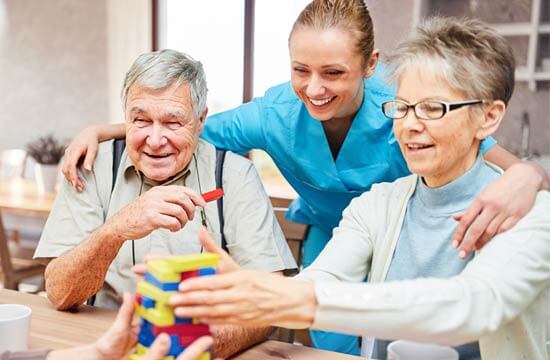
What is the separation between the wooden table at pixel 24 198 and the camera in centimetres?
337

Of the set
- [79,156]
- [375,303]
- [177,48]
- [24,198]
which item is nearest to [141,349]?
[375,303]

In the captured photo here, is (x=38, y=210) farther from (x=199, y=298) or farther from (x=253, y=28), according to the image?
(x=199, y=298)

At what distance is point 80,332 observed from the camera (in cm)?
132

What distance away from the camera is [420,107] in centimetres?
118

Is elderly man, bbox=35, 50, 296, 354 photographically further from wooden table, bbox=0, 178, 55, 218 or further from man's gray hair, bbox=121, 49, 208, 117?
wooden table, bbox=0, 178, 55, 218

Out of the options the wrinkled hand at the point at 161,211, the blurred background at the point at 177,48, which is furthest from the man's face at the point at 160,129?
the blurred background at the point at 177,48

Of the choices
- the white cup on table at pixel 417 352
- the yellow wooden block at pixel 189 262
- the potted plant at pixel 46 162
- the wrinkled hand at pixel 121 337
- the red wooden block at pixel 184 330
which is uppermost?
the yellow wooden block at pixel 189 262

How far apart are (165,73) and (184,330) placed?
32.1 inches

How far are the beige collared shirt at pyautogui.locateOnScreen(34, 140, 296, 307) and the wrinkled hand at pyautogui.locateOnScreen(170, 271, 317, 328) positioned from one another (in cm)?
64

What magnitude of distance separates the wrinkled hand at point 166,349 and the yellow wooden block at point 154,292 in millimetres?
47

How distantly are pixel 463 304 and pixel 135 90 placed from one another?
3.05 ft

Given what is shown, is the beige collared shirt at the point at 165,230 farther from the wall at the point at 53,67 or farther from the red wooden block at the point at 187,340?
the wall at the point at 53,67

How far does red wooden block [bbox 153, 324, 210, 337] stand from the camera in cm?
82

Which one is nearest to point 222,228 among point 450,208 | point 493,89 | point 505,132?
point 450,208
